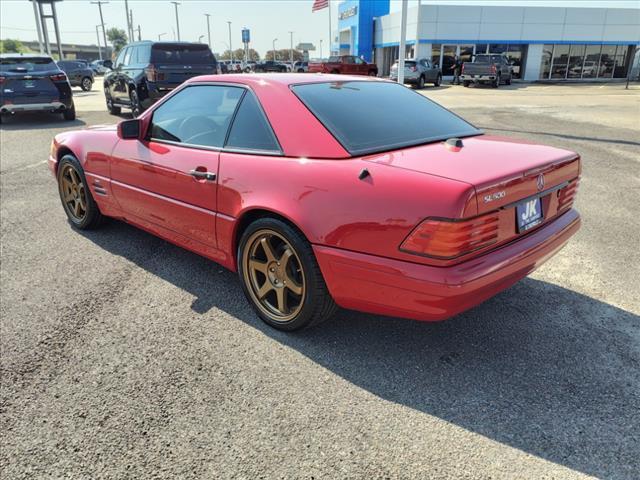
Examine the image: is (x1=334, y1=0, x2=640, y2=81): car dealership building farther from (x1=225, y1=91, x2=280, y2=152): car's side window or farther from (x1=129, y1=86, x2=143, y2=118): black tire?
(x1=225, y1=91, x2=280, y2=152): car's side window

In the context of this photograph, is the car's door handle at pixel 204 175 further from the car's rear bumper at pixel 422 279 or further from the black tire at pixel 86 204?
the black tire at pixel 86 204

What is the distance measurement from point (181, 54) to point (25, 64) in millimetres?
3889

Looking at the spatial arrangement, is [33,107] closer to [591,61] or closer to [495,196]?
[495,196]

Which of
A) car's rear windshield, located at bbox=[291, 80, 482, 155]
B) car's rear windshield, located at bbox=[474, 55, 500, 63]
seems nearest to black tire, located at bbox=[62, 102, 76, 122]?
car's rear windshield, located at bbox=[291, 80, 482, 155]

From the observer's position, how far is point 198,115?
362 centimetres

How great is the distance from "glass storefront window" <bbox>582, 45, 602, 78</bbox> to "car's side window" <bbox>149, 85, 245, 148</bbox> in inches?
1643

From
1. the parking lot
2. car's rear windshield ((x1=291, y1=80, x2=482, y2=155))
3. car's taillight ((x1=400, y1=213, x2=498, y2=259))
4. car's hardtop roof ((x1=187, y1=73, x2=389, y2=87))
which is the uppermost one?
car's hardtop roof ((x1=187, y1=73, x2=389, y2=87))

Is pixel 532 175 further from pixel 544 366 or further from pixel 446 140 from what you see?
pixel 544 366

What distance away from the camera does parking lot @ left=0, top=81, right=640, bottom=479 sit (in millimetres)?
2143

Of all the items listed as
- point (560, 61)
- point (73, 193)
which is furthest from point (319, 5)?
point (73, 193)

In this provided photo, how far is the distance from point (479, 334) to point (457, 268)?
0.91 meters

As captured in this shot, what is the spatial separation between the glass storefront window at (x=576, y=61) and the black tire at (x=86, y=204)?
41.0 meters

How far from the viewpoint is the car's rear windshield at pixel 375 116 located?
2.90 m

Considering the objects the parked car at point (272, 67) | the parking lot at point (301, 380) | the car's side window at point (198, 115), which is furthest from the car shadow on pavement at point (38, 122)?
the parked car at point (272, 67)
